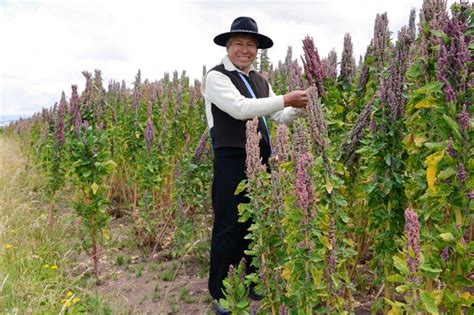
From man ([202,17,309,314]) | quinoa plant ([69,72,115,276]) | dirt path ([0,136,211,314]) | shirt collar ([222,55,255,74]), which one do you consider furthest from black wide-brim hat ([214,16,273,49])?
dirt path ([0,136,211,314])

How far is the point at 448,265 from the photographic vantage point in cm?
222

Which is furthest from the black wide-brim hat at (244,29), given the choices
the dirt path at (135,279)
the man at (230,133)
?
the dirt path at (135,279)

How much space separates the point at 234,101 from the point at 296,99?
1.61ft

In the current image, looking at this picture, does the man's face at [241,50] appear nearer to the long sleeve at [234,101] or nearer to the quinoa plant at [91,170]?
the long sleeve at [234,101]

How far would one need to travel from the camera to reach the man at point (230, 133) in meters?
3.74

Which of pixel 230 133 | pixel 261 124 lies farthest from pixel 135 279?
pixel 261 124

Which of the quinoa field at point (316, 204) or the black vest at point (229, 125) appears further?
the black vest at point (229, 125)

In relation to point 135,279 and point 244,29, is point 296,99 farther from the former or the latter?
point 135,279

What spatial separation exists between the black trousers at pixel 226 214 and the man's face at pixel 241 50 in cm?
67

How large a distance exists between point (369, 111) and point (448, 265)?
94 centimetres

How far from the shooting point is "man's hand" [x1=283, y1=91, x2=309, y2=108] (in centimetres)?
331

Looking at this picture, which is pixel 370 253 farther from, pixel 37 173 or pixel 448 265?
pixel 37 173

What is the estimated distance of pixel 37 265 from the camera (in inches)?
181

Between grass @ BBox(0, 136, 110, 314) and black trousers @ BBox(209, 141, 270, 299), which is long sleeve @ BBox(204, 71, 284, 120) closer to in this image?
black trousers @ BBox(209, 141, 270, 299)
